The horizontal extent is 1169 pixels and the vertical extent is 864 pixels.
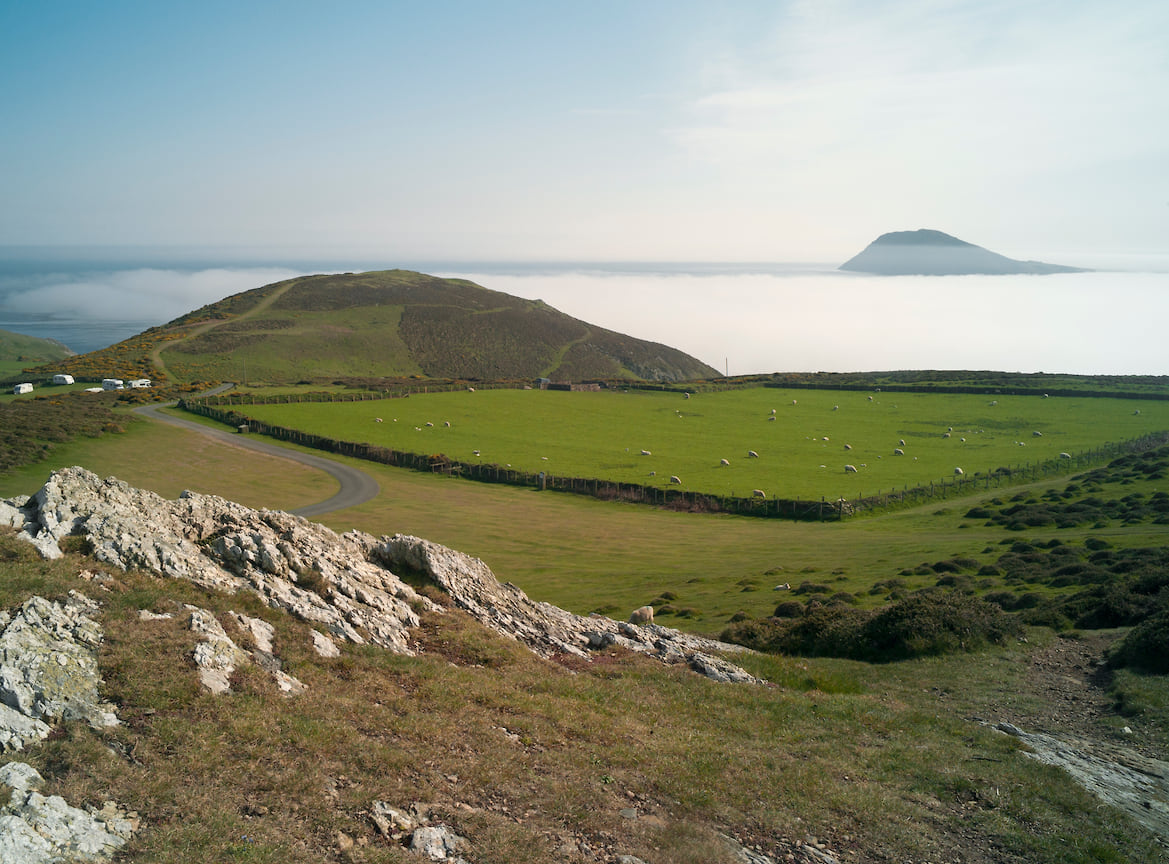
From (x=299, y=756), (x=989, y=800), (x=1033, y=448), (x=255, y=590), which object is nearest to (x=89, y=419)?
(x=255, y=590)

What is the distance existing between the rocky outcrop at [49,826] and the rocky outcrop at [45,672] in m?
1.05

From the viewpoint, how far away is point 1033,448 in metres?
81.1

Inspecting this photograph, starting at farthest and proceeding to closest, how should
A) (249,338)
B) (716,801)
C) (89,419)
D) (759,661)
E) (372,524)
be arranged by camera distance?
(249,338) → (89,419) → (372,524) → (759,661) → (716,801)

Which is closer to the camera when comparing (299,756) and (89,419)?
(299,756)

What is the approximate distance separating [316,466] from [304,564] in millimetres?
62889

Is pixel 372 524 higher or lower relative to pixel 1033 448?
lower

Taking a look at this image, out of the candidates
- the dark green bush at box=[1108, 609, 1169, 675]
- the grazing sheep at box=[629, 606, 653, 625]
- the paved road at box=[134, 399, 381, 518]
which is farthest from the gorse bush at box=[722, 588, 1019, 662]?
the paved road at box=[134, 399, 381, 518]

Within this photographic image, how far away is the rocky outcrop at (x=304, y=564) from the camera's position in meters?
15.9

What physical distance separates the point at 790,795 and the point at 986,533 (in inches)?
1613

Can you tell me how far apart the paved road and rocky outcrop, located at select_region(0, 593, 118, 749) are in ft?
155

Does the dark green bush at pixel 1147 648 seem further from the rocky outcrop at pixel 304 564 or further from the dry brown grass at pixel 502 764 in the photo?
the rocky outcrop at pixel 304 564

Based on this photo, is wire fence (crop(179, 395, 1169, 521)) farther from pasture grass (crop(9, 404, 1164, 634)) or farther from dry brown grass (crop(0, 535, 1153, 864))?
dry brown grass (crop(0, 535, 1153, 864))

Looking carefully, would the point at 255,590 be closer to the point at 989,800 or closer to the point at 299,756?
the point at 299,756

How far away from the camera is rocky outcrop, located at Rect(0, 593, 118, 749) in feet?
31.8
